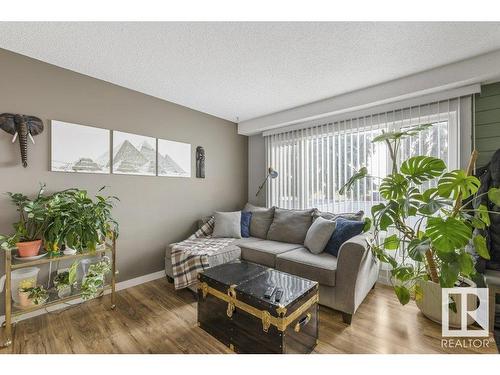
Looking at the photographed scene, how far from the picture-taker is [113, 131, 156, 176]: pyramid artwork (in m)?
2.60

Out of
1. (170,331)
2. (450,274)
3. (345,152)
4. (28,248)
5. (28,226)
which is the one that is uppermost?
(345,152)

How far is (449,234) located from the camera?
149 centimetres

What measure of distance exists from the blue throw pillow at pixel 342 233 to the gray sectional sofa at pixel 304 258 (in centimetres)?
7

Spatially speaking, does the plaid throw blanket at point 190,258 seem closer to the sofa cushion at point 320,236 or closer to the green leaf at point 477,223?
the sofa cushion at point 320,236

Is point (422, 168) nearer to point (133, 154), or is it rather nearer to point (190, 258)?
point (190, 258)

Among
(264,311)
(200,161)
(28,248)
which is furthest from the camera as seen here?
(200,161)

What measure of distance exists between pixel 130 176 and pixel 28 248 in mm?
1142

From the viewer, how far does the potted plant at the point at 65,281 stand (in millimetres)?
1957

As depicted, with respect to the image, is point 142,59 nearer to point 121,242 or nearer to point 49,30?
point 49,30

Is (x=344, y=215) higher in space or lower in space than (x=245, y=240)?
higher

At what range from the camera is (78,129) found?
7.59ft

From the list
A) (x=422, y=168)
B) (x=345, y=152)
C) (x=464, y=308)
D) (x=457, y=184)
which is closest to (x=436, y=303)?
(x=464, y=308)

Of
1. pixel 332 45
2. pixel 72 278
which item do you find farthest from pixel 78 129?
pixel 332 45

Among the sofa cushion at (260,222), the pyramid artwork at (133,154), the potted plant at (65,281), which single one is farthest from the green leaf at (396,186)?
the potted plant at (65,281)
